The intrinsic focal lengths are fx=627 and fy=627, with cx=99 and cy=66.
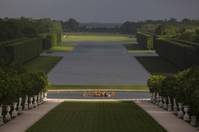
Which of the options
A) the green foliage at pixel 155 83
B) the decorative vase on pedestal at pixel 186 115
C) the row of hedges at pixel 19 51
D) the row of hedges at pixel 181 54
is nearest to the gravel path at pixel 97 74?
the row of hedges at pixel 181 54

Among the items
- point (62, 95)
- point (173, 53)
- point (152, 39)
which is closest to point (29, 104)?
point (62, 95)

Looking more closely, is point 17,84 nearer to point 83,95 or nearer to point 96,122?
point 96,122

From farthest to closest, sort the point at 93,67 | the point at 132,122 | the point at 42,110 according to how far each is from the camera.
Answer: the point at 93,67 → the point at 42,110 → the point at 132,122

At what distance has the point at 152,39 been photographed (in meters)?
98.9

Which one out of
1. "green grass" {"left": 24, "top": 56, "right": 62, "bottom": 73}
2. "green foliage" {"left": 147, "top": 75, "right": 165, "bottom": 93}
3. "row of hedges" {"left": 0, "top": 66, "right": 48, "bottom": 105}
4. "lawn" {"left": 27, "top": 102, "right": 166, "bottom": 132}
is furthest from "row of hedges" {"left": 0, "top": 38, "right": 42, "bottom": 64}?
"lawn" {"left": 27, "top": 102, "right": 166, "bottom": 132}

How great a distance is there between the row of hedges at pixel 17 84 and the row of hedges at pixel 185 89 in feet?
18.1

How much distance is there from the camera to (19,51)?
193ft

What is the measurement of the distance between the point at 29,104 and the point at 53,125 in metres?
8.38

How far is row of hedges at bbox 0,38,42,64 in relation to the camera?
54.6 metres

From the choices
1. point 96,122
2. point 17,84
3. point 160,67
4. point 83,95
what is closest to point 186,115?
point 96,122

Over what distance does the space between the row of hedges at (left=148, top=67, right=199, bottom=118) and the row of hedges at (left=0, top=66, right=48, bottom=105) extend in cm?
551

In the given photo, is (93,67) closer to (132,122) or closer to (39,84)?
(39,84)

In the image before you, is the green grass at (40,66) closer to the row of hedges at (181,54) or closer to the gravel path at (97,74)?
the gravel path at (97,74)

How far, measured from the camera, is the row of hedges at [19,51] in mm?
54625
